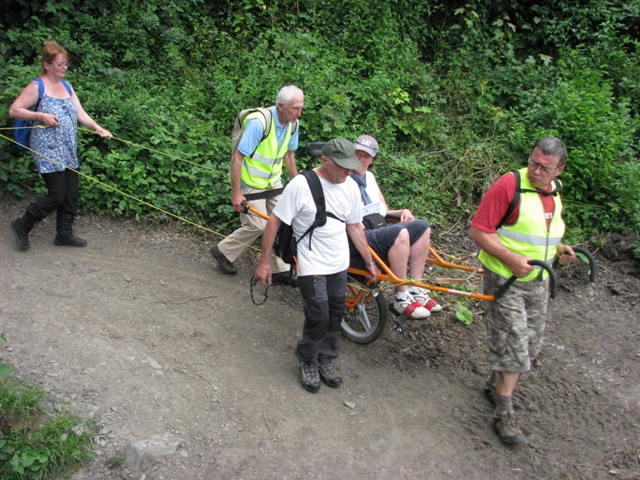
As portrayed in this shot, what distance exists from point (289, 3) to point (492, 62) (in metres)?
3.42

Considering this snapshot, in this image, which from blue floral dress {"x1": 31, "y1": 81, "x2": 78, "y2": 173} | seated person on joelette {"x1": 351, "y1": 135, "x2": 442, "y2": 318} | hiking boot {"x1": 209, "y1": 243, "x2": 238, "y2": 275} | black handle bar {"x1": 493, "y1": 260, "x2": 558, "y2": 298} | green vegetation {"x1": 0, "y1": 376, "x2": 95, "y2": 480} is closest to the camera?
green vegetation {"x1": 0, "y1": 376, "x2": 95, "y2": 480}

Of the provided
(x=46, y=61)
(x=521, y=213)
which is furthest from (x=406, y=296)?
(x=46, y=61)

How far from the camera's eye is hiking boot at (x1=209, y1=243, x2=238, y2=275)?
240 inches

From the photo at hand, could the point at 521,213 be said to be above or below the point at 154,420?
above

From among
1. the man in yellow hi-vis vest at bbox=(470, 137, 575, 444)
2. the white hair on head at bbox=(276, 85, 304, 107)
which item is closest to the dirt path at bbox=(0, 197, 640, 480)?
the man in yellow hi-vis vest at bbox=(470, 137, 575, 444)

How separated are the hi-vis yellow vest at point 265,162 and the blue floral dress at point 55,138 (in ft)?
5.64

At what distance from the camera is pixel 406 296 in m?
4.73

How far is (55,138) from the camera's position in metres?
5.60

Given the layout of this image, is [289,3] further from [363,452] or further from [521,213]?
[363,452]

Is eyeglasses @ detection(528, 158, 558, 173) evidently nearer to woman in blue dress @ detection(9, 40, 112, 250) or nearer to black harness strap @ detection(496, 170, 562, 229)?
black harness strap @ detection(496, 170, 562, 229)

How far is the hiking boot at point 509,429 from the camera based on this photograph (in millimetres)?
4234

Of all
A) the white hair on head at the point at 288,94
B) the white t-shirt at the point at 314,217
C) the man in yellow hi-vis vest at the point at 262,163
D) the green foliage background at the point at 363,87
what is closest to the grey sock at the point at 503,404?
the white t-shirt at the point at 314,217

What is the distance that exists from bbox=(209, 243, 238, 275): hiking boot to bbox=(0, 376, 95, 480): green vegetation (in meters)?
2.44

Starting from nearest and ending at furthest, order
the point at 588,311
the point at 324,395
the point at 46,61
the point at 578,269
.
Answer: the point at 324,395 → the point at 46,61 → the point at 588,311 → the point at 578,269
